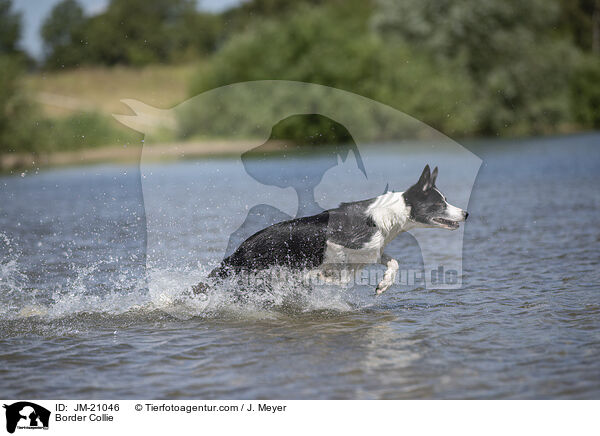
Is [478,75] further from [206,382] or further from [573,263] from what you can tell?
[206,382]

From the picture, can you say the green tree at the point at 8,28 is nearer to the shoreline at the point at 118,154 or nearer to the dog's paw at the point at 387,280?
the shoreline at the point at 118,154

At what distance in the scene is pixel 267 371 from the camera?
498 cm

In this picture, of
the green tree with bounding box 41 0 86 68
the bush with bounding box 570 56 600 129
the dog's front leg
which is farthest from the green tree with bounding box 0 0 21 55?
the bush with bounding box 570 56 600 129

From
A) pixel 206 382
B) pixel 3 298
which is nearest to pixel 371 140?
pixel 3 298

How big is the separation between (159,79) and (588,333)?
40.2m

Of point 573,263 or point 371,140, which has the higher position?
point 371,140

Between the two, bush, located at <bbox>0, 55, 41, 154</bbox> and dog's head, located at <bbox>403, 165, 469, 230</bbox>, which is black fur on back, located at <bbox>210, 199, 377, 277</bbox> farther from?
bush, located at <bbox>0, 55, 41, 154</bbox>

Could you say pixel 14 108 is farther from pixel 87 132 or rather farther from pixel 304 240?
pixel 304 240

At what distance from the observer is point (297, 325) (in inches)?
245

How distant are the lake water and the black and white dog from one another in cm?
33

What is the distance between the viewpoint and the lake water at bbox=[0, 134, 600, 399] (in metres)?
4.71
